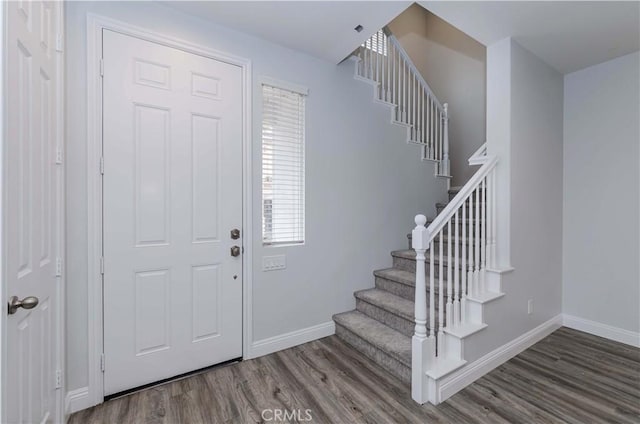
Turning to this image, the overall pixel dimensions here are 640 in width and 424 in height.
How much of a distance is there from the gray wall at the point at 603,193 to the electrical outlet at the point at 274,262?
2.91 meters

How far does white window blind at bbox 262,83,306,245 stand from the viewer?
2562 millimetres

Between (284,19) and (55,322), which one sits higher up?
(284,19)

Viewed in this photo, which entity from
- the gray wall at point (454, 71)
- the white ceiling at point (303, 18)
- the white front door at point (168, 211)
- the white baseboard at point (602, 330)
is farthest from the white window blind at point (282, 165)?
the white baseboard at point (602, 330)

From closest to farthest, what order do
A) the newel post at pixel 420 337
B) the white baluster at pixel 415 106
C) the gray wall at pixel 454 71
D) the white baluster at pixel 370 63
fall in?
the newel post at pixel 420 337 < the white baluster at pixel 370 63 < the white baluster at pixel 415 106 < the gray wall at pixel 454 71

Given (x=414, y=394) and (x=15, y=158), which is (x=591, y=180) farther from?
(x=15, y=158)

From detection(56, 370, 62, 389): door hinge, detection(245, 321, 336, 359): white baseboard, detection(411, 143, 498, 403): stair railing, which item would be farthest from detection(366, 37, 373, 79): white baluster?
detection(56, 370, 62, 389): door hinge

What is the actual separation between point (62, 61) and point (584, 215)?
440cm

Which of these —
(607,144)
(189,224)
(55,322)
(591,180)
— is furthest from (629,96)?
(55,322)

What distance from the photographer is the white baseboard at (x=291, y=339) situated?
251 cm

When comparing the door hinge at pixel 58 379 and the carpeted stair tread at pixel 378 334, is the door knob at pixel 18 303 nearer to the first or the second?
the door hinge at pixel 58 379

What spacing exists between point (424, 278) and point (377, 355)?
85 cm

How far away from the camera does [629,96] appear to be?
273cm

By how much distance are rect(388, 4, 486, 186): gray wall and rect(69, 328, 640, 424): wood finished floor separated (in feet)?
8.28

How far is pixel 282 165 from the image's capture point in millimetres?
2645
